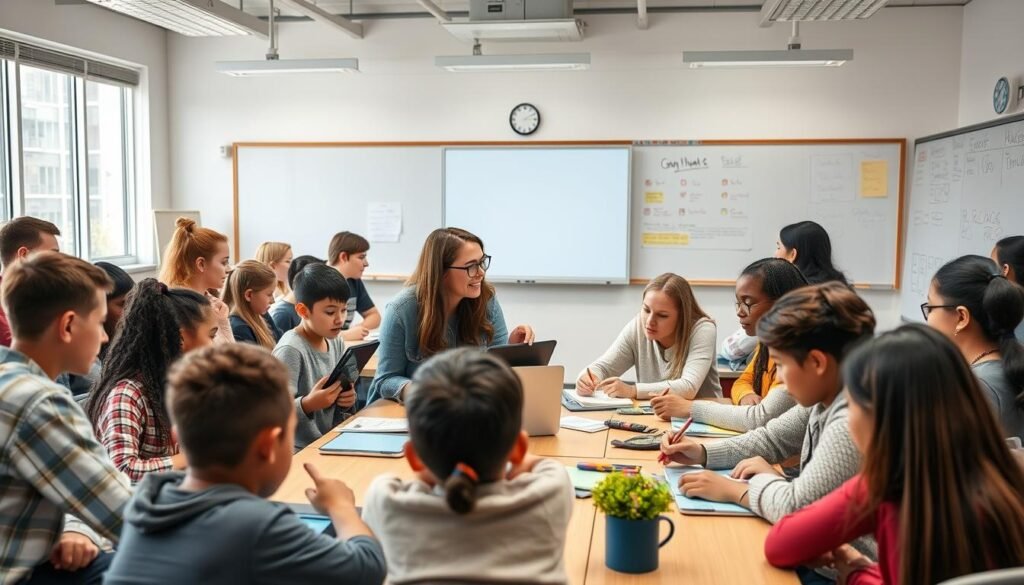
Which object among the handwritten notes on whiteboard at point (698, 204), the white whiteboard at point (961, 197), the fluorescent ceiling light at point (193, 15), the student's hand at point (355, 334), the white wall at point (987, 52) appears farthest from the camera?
the handwritten notes on whiteboard at point (698, 204)

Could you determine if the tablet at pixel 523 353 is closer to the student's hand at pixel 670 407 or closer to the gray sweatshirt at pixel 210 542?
the student's hand at pixel 670 407

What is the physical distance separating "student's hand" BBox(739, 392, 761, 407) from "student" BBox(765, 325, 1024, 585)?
1.47 meters

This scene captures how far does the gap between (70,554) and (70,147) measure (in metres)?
5.00

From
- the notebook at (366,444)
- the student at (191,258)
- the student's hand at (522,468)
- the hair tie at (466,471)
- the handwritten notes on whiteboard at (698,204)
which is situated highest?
the handwritten notes on whiteboard at (698,204)

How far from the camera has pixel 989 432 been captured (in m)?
1.46

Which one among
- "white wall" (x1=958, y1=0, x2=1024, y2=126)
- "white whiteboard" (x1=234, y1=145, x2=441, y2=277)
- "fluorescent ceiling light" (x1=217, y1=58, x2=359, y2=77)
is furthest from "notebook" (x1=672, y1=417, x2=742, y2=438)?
"white whiteboard" (x1=234, y1=145, x2=441, y2=277)

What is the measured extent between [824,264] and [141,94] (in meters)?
5.11

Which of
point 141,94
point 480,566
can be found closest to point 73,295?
point 480,566

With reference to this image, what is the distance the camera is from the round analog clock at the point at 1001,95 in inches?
201

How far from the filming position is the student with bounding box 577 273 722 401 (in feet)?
10.9

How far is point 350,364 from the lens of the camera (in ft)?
9.60

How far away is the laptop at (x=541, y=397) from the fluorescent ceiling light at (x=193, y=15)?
10.5 ft

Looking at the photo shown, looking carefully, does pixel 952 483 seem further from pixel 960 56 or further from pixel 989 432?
pixel 960 56

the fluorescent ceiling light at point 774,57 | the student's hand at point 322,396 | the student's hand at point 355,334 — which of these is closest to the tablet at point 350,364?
the student's hand at point 322,396
